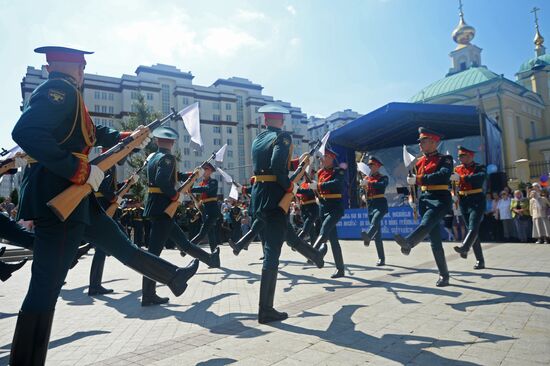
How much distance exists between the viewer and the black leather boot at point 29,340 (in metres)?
2.55

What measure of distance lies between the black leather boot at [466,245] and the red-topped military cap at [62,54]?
18.7ft

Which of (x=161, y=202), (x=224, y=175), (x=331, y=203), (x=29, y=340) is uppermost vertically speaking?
(x=224, y=175)

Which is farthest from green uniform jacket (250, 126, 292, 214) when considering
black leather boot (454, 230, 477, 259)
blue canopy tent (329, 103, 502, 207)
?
blue canopy tent (329, 103, 502, 207)

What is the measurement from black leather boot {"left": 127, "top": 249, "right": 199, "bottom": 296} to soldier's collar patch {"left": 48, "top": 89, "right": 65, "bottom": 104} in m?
1.26

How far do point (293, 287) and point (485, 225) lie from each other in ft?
33.2

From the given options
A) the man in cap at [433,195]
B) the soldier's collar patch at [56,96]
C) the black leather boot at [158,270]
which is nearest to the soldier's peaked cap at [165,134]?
the black leather boot at [158,270]

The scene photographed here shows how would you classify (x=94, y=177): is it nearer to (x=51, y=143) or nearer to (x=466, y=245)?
(x=51, y=143)

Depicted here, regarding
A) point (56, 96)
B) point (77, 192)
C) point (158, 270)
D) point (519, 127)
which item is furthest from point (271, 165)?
point (519, 127)

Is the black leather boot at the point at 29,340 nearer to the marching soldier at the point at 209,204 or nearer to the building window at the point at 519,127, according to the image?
the marching soldier at the point at 209,204

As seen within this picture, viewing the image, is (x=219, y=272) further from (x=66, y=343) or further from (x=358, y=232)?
(x=358, y=232)

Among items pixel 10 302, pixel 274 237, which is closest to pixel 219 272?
pixel 10 302

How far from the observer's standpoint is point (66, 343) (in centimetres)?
380

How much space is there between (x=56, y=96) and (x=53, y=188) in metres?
0.64

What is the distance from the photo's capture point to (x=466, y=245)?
21.2 feet
